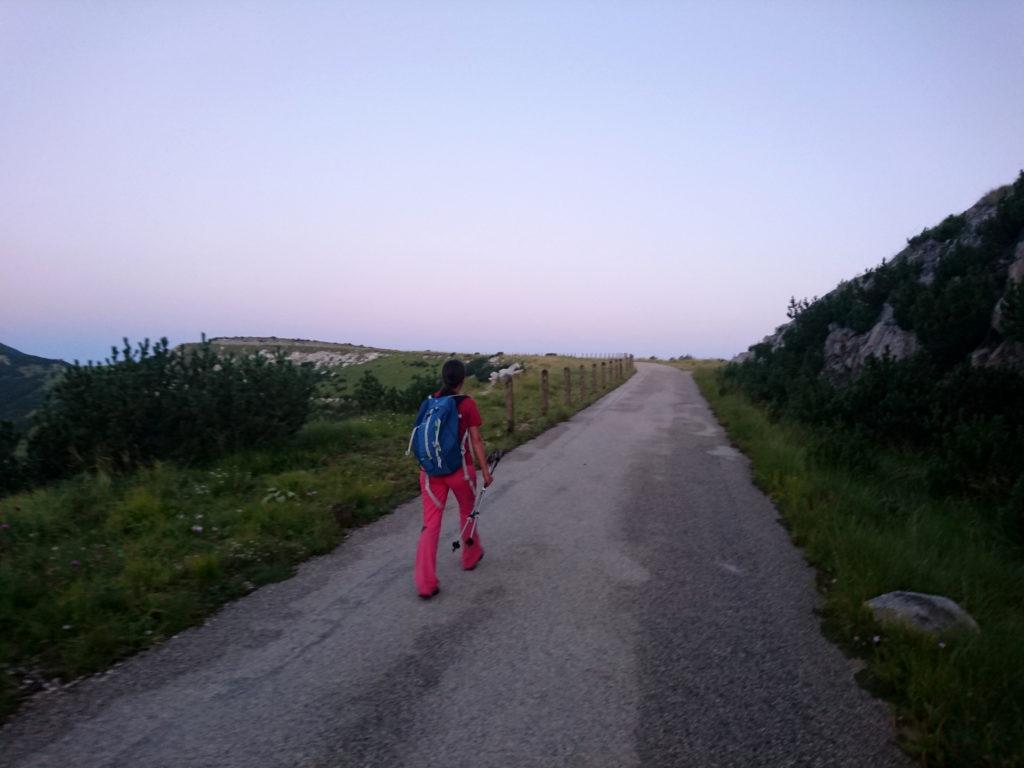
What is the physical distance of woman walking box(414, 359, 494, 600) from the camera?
5211 millimetres

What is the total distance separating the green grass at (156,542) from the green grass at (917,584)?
4.72 m

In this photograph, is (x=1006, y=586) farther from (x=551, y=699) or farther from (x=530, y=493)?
(x=530, y=493)

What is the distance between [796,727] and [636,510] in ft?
14.7

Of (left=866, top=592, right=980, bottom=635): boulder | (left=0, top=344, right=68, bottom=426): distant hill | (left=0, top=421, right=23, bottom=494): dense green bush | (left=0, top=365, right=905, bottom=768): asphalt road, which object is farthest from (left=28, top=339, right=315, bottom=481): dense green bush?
(left=866, top=592, right=980, bottom=635): boulder

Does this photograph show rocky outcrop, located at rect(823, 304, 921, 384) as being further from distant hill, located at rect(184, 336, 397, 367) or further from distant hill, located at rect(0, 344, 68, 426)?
distant hill, located at rect(184, 336, 397, 367)

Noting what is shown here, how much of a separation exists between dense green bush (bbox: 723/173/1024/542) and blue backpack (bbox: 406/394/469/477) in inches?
243

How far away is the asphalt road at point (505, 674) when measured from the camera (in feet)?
10.7

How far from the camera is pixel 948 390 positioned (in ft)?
33.5

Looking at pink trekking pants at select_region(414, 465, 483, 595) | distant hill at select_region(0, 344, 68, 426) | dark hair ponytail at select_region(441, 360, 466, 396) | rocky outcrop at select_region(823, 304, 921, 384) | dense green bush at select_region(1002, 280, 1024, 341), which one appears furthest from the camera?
distant hill at select_region(0, 344, 68, 426)

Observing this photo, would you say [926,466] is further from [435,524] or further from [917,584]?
[435,524]

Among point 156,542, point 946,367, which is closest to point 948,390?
point 946,367

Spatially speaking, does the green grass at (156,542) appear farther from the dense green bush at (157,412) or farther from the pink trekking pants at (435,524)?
the pink trekking pants at (435,524)

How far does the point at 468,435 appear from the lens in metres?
5.56

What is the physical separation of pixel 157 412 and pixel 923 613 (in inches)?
384
